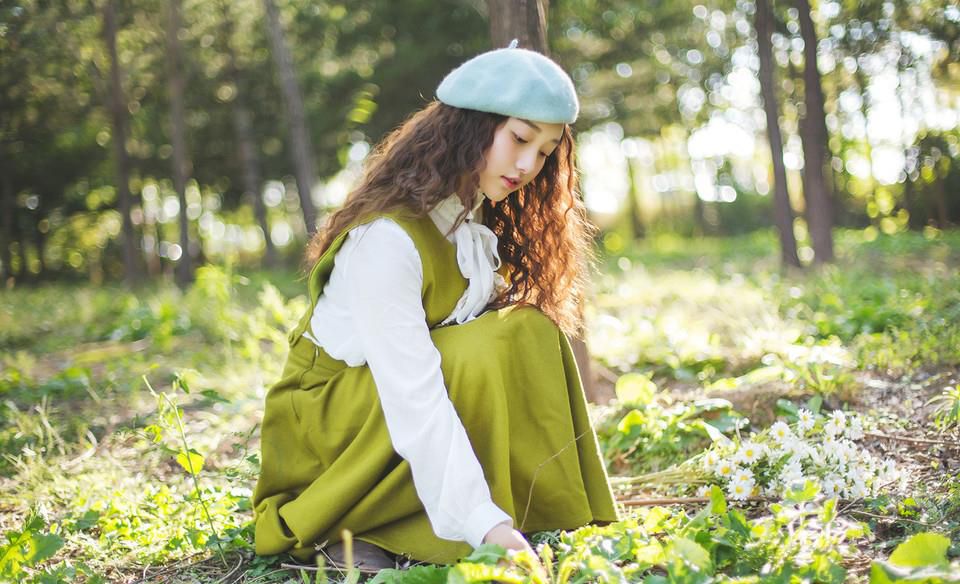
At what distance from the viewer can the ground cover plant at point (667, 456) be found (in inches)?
59.5

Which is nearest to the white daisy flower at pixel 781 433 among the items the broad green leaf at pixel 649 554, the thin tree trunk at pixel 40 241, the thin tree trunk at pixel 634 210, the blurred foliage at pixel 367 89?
the broad green leaf at pixel 649 554

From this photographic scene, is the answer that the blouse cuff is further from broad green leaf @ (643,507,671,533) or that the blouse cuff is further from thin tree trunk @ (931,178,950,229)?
thin tree trunk @ (931,178,950,229)

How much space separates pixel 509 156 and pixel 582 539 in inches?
33.5

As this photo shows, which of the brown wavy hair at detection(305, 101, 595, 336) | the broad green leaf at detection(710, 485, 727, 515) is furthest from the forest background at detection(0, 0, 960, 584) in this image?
the brown wavy hair at detection(305, 101, 595, 336)

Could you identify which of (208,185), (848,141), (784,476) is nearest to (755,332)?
(784,476)

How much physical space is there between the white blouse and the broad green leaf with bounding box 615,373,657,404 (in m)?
1.05

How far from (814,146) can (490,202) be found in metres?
6.19

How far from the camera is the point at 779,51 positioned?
1341cm

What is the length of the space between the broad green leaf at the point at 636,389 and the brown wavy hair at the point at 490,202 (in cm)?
39

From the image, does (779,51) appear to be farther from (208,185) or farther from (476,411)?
(476,411)

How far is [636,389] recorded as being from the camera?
2531mm

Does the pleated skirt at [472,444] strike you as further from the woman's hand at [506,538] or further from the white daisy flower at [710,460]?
the white daisy flower at [710,460]

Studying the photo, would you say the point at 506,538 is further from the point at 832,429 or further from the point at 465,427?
the point at 832,429

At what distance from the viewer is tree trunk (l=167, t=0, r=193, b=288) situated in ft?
30.8
